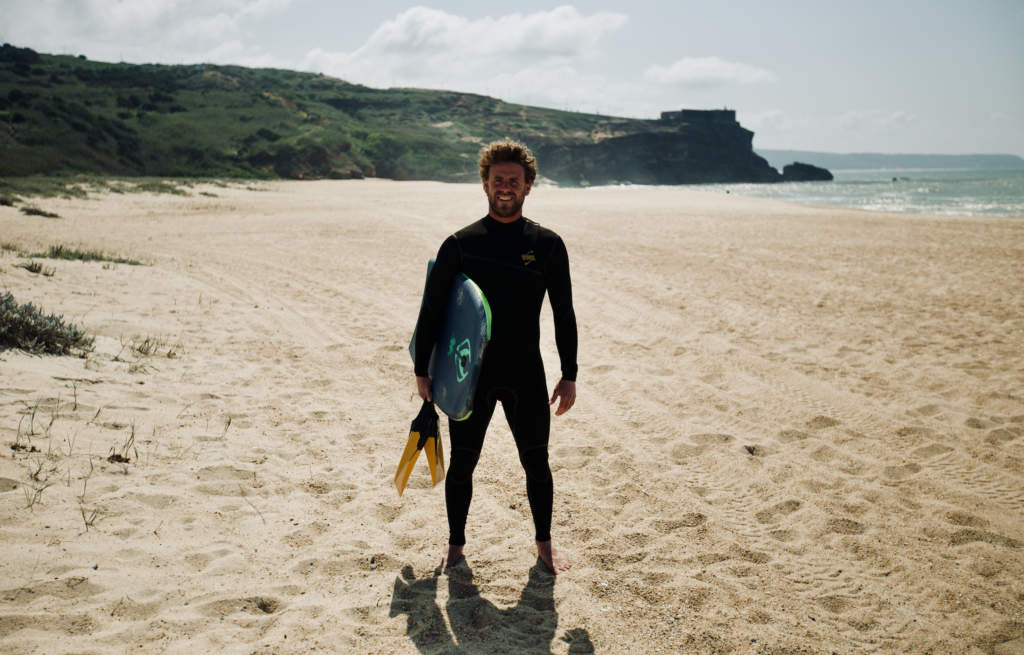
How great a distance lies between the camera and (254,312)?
702 centimetres

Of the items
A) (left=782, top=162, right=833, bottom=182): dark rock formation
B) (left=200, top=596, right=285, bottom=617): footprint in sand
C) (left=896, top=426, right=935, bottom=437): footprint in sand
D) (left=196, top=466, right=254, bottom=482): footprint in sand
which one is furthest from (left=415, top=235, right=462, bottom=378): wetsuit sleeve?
(left=782, top=162, right=833, bottom=182): dark rock formation

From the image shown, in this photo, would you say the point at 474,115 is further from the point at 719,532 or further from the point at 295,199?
the point at 719,532

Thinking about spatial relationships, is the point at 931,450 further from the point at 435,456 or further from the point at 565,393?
the point at 435,456

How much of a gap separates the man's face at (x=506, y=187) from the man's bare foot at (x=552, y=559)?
5.34ft

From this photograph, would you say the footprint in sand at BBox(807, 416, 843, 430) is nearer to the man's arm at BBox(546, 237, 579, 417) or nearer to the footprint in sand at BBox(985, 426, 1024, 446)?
the footprint in sand at BBox(985, 426, 1024, 446)

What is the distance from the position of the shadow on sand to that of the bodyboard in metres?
0.83

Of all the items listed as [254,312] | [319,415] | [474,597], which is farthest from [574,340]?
[254,312]

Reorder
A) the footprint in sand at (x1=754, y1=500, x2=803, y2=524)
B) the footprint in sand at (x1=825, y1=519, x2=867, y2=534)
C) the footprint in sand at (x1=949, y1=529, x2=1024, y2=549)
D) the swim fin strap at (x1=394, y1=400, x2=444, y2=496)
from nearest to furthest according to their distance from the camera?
the swim fin strap at (x1=394, y1=400, x2=444, y2=496)
the footprint in sand at (x1=949, y1=529, x2=1024, y2=549)
the footprint in sand at (x1=825, y1=519, x2=867, y2=534)
the footprint in sand at (x1=754, y1=500, x2=803, y2=524)

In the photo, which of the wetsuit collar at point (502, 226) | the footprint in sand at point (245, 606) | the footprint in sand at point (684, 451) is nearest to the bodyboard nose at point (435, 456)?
the footprint in sand at point (245, 606)

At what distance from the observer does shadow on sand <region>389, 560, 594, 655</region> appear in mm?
2371

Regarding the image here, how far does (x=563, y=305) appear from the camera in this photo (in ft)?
9.06

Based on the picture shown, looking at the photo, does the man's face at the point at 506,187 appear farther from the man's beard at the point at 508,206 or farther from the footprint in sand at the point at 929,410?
the footprint in sand at the point at 929,410

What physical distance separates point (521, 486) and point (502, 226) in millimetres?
1827

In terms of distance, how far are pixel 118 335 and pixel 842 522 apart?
6.08 meters
